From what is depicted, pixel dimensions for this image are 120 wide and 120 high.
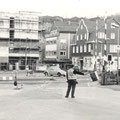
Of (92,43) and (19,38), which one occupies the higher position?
(19,38)

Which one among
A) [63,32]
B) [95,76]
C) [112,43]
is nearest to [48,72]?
[95,76]

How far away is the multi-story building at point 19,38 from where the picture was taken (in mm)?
87906

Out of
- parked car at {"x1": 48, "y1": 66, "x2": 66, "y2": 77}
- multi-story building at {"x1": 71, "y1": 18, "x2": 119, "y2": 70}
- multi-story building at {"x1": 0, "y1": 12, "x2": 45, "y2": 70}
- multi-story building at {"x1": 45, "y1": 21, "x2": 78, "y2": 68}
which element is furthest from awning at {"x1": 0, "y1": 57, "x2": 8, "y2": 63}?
parked car at {"x1": 48, "y1": 66, "x2": 66, "y2": 77}

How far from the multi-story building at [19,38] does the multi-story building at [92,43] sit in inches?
416

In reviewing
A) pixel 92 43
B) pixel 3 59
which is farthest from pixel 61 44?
pixel 3 59

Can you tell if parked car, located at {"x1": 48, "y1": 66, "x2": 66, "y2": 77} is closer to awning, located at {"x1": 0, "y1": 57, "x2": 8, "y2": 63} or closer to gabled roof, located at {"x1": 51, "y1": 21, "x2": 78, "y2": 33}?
awning, located at {"x1": 0, "y1": 57, "x2": 8, "y2": 63}

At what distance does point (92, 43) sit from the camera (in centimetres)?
8044

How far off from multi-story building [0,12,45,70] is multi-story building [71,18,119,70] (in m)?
10.6

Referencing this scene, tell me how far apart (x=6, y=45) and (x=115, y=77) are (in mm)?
59832

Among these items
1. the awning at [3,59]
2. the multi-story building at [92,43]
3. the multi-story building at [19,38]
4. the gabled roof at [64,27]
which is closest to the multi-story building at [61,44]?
the gabled roof at [64,27]

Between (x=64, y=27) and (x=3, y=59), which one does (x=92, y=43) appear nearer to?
(x=64, y=27)

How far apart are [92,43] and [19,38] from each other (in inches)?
782

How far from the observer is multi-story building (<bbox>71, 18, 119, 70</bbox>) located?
7900 centimetres

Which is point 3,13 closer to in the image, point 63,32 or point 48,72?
point 63,32
